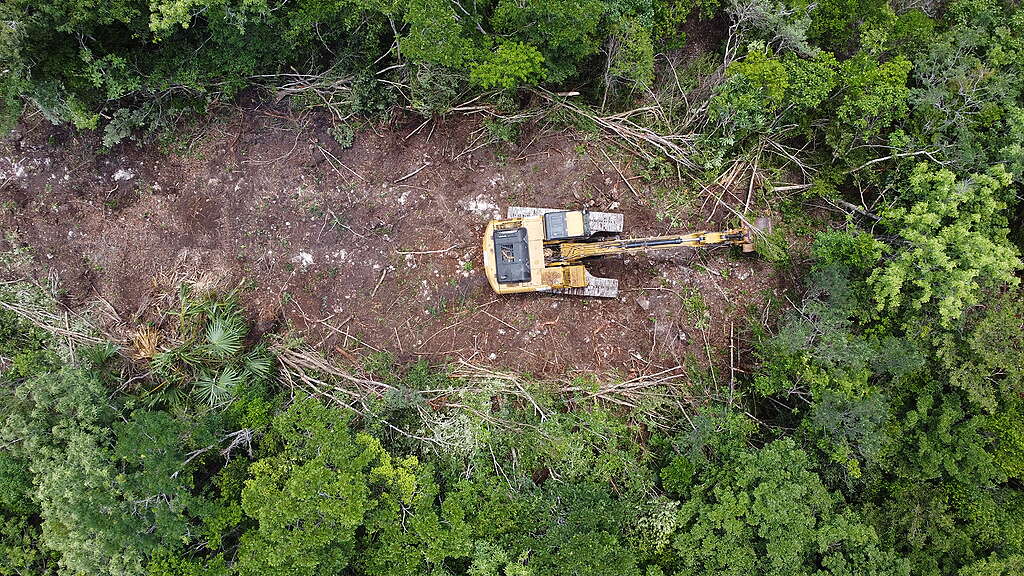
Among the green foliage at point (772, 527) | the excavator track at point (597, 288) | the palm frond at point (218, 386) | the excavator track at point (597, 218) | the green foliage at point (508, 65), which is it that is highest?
the green foliage at point (508, 65)

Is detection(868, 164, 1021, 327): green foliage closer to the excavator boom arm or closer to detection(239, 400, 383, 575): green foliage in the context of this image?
the excavator boom arm

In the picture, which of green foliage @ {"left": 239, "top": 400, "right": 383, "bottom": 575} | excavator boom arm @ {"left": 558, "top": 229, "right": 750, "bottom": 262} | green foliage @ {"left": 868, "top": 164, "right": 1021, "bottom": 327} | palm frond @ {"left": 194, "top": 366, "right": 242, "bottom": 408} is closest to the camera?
green foliage @ {"left": 239, "top": 400, "right": 383, "bottom": 575}

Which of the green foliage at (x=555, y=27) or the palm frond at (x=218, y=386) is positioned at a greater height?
the green foliage at (x=555, y=27)

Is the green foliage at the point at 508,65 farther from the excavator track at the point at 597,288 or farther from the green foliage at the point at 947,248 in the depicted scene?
the green foliage at the point at 947,248

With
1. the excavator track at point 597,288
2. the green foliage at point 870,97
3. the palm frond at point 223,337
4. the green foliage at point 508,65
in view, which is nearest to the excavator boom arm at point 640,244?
the excavator track at point 597,288

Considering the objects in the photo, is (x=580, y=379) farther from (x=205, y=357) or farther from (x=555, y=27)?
(x=205, y=357)

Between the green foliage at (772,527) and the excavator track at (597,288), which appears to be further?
the excavator track at (597,288)

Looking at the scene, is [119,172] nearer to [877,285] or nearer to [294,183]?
[294,183]

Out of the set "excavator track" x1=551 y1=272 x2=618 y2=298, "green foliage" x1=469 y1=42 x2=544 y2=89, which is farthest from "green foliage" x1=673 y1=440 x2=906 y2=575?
"green foliage" x1=469 y1=42 x2=544 y2=89
